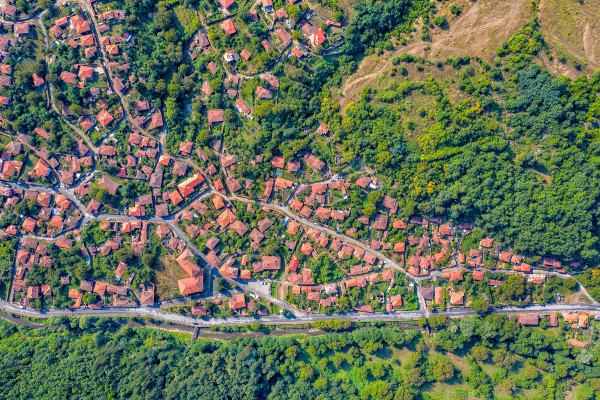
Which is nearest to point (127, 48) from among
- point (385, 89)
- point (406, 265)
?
point (385, 89)

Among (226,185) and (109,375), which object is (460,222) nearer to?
(226,185)

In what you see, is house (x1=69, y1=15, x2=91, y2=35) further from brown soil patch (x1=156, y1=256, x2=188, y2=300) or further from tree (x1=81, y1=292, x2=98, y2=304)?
tree (x1=81, y1=292, x2=98, y2=304)

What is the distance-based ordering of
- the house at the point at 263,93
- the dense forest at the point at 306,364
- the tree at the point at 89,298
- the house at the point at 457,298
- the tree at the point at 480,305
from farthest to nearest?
the tree at the point at 89,298 < the house at the point at 263,93 < the house at the point at 457,298 < the tree at the point at 480,305 < the dense forest at the point at 306,364

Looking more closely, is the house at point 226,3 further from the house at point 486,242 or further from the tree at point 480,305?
the tree at point 480,305

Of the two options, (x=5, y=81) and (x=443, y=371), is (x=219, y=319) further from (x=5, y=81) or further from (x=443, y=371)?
(x=5, y=81)

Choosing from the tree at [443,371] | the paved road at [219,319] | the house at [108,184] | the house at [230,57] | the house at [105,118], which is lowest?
the tree at [443,371]

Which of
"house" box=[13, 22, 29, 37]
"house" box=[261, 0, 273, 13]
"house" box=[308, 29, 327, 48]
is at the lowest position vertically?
"house" box=[308, 29, 327, 48]

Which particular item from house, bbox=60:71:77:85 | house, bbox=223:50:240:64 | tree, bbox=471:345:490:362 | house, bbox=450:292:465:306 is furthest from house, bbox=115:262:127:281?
tree, bbox=471:345:490:362

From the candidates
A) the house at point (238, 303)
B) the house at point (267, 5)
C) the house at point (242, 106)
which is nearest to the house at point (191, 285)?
the house at point (238, 303)
